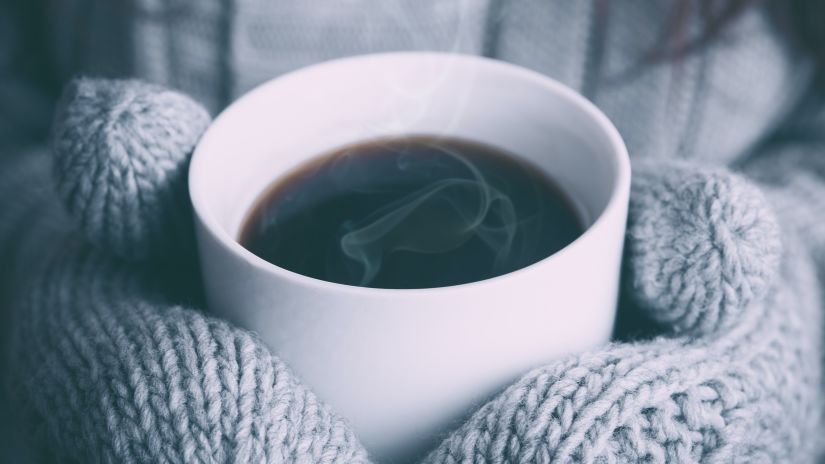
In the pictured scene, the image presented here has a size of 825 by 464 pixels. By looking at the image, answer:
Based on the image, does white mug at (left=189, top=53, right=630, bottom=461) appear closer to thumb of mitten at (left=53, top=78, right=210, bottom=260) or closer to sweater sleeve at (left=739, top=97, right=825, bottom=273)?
thumb of mitten at (left=53, top=78, right=210, bottom=260)

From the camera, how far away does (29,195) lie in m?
0.99

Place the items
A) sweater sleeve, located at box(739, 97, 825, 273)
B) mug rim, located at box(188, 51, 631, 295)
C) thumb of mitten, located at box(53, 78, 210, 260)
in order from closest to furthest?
1. mug rim, located at box(188, 51, 631, 295)
2. thumb of mitten, located at box(53, 78, 210, 260)
3. sweater sleeve, located at box(739, 97, 825, 273)

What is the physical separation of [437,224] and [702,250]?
0.70 feet

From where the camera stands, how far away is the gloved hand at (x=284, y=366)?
0.48 meters

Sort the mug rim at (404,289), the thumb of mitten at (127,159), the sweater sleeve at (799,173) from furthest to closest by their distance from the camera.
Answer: the sweater sleeve at (799,173) → the thumb of mitten at (127,159) → the mug rim at (404,289)

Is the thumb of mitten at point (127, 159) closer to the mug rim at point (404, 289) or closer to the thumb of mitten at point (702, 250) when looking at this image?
the mug rim at point (404, 289)

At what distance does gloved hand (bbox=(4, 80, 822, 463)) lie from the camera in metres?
0.48

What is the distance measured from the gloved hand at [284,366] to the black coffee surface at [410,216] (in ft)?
0.25

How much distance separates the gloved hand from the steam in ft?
0.35

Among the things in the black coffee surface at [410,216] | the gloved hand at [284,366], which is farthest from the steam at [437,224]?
the gloved hand at [284,366]

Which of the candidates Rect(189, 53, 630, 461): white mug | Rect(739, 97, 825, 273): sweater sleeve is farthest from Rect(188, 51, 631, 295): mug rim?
Rect(739, 97, 825, 273): sweater sleeve

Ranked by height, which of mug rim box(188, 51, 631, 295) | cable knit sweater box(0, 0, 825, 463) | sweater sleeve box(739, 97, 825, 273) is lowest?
sweater sleeve box(739, 97, 825, 273)

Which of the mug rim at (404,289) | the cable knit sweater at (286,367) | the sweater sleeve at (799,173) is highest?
the mug rim at (404,289)

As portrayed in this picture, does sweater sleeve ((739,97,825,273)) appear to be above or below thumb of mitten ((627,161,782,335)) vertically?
below
